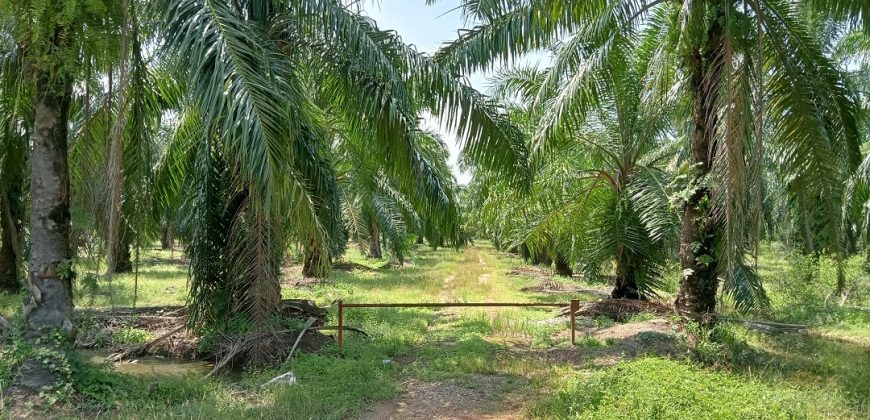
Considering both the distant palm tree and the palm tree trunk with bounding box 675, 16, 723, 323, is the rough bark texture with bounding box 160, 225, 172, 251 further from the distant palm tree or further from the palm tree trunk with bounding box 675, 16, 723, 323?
the palm tree trunk with bounding box 675, 16, 723, 323

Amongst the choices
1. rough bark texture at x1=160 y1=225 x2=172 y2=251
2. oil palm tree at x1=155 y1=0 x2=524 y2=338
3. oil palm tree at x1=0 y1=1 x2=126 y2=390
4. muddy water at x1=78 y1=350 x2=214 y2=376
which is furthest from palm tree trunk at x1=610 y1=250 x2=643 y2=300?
oil palm tree at x1=0 y1=1 x2=126 y2=390

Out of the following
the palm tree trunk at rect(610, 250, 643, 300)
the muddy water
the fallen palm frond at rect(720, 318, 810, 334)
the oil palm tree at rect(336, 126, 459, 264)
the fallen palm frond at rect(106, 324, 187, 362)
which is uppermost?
the oil palm tree at rect(336, 126, 459, 264)

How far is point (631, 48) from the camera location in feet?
28.2

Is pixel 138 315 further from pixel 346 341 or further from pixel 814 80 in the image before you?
pixel 814 80

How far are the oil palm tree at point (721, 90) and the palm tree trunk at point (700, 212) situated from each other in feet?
0.04

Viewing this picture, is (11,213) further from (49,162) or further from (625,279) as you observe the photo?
(625,279)

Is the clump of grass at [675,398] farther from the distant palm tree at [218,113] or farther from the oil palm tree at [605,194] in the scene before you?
the oil palm tree at [605,194]

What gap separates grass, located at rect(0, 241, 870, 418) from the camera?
555 centimetres

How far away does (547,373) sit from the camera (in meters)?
7.23

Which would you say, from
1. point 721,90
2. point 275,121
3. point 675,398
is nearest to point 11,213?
point 275,121

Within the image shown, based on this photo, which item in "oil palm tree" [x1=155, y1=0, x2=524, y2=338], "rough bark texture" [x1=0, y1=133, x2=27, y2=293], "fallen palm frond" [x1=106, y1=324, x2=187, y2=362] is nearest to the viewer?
"oil palm tree" [x1=155, y1=0, x2=524, y2=338]

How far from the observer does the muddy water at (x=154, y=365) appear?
7.55 metres

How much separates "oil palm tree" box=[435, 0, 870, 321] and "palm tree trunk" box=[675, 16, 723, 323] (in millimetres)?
13

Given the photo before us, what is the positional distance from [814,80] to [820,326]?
575cm
